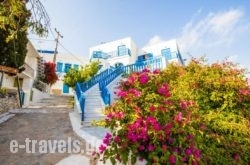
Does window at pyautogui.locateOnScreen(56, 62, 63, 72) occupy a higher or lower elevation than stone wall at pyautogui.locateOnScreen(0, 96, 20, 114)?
higher

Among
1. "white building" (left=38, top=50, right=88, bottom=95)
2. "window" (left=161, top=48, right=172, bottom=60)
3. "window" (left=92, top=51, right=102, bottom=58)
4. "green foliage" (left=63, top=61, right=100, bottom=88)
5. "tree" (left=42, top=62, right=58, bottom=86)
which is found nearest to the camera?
"green foliage" (left=63, top=61, right=100, bottom=88)

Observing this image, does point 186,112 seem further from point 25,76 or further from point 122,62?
point 122,62

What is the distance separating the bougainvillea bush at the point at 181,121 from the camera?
438 centimetres

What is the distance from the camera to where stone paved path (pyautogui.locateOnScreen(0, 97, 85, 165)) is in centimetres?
673

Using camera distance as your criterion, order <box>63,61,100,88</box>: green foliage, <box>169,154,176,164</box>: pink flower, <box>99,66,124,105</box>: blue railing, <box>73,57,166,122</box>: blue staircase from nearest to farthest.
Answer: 1. <box>169,154,176,164</box>: pink flower
2. <box>73,57,166,122</box>: blue staircase
3. <box>99,66,124,105</box>: blue railing
4. <box>63,61,100,88</box>: green foliage

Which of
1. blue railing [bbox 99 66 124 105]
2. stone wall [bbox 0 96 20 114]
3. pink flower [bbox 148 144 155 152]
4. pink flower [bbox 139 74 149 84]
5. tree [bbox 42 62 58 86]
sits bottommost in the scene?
pink flower [bbox 148 144 155 152]

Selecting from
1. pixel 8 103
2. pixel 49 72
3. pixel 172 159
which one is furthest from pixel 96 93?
pixel 49 72

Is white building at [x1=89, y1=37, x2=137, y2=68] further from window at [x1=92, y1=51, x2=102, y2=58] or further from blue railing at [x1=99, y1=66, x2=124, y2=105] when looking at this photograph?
blue railing at [x1=99, y1=66, x2=124, y2=105]

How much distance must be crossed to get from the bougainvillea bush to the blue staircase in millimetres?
4259

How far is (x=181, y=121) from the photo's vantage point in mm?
4613

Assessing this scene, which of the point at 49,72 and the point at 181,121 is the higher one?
the point at 49,72

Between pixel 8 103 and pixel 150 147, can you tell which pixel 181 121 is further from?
pixel 8 103

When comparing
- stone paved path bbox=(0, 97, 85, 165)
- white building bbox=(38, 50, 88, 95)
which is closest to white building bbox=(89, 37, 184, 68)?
white building bbox=(38, 50, 88, 95)

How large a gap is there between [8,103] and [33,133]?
243 inches
